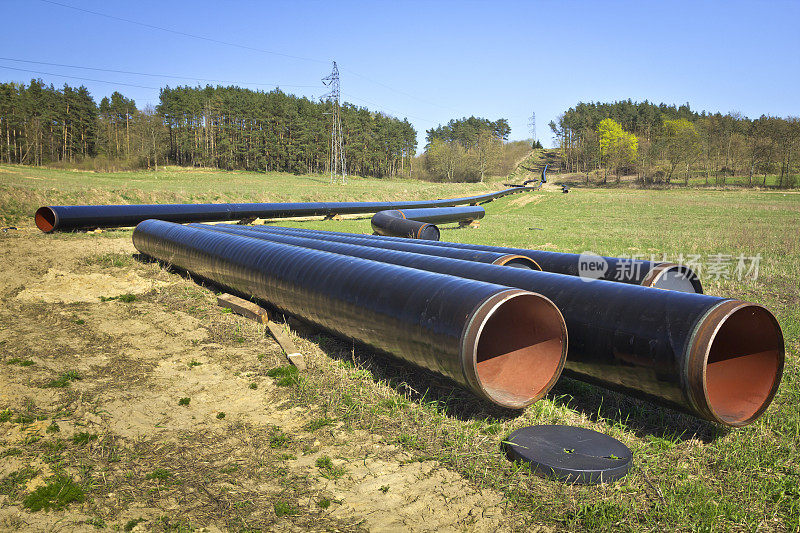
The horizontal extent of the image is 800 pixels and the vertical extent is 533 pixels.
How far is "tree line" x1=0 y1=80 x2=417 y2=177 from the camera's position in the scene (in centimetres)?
6694

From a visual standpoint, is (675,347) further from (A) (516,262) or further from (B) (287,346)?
(B) (287,346)

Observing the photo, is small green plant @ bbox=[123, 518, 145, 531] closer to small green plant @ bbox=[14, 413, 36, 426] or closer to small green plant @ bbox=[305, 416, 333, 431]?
small green plant @ bbox=[305, 416, 333, 431]

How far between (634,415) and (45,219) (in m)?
17.5

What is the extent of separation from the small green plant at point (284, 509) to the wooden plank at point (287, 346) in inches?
92.4

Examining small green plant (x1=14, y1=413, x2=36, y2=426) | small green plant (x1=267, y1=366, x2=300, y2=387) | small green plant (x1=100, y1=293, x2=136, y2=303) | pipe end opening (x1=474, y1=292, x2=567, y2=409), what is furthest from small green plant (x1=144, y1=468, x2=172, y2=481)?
small green plant (x1=100, y1=293, x2=136, y2=303)

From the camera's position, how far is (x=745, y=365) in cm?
459

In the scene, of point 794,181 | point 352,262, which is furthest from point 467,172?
point 352,262

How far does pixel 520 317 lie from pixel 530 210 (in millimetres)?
30202

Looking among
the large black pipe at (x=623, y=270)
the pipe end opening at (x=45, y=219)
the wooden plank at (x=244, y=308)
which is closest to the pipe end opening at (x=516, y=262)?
the large black pipe at (x=623, y=270)

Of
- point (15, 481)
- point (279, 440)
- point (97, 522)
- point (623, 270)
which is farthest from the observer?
point (623, 270)

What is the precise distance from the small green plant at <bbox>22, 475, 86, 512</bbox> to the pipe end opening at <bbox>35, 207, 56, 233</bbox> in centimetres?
1445

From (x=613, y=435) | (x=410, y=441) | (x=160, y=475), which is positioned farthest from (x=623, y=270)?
(x=160, y=475)

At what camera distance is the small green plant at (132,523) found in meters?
3.05

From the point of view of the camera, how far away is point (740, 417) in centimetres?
429
